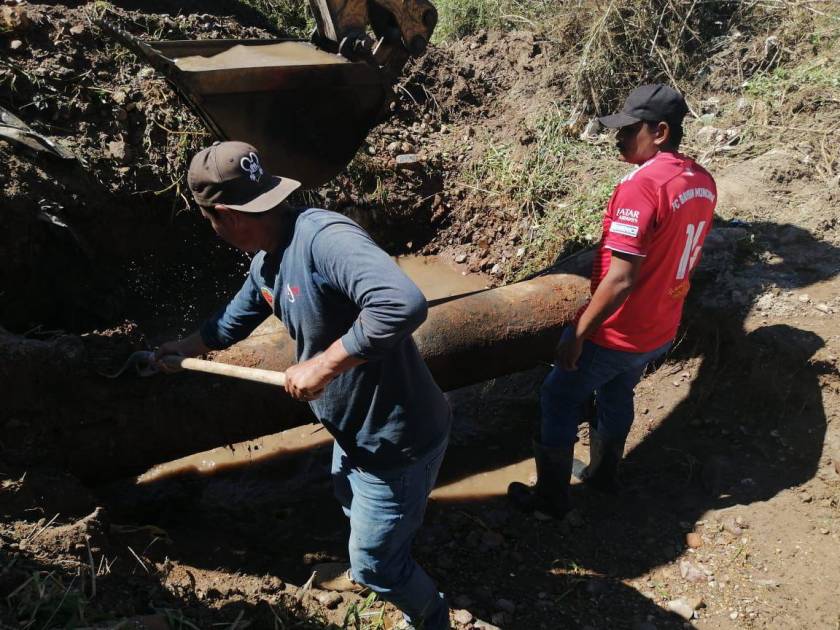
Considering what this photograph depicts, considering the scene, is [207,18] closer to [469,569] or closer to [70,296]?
[70,296]

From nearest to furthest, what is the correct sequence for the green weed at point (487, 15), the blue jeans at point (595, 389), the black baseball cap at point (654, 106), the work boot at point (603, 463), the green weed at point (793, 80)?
the black baseball cap at point (654, 106) → the blue jeans at point (595, 389) → the work boot at point (603, 463) → the green weed at point (793, 80) → the green weed at point (487, 15)

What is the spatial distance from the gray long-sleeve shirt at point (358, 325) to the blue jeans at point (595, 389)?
1.09 meters

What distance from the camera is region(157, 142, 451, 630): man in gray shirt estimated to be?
1887 millimetres

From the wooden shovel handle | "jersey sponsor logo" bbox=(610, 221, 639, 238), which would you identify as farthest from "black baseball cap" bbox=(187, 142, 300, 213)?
"jersey sponsor logo" bbox=(610, 221, 639, 238)

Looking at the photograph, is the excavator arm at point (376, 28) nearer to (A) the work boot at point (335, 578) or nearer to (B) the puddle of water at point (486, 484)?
(B) the puddle of water at point (486, 484)

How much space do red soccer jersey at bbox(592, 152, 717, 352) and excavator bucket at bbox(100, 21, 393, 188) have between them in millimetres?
1779

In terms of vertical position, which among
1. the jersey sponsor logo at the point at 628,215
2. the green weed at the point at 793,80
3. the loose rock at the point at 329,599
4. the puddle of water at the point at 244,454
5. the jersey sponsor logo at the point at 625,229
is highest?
the green weed at the point at 793,80

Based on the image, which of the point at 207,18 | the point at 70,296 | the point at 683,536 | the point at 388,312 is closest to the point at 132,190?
the point at 70,296

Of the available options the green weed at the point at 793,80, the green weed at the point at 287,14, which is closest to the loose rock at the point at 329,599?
the green weed at the point at 793,80

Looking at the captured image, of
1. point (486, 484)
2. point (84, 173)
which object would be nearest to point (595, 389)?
point (486, 484)

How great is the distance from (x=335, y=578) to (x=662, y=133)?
8.17 ft

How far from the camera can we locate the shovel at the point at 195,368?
2.31 metres

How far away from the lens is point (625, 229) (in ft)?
8.83

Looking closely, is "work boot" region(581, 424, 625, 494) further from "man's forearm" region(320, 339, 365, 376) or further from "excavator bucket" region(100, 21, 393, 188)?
"excavator bucket" region(100, 21, 393, 188)
